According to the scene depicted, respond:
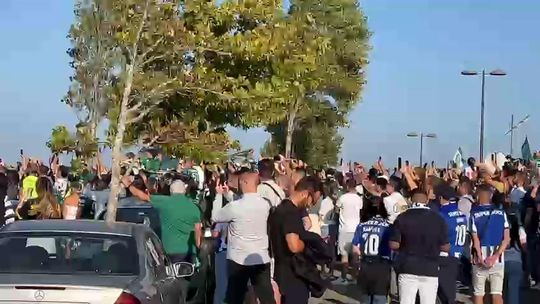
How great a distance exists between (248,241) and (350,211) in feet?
20.7

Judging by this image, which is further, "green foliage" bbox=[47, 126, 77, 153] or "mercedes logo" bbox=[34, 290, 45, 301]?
"green foliage" bbox=[47, 126, 77, 153]

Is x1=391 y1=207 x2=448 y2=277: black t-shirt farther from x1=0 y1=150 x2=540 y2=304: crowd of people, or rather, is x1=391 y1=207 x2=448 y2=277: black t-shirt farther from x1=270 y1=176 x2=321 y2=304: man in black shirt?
x1=270 y1=176 x2=321 y2=304: man in black shirt

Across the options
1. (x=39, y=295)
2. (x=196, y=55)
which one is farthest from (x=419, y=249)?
(x=196, y=55)

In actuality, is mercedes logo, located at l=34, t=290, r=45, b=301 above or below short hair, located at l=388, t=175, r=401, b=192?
below

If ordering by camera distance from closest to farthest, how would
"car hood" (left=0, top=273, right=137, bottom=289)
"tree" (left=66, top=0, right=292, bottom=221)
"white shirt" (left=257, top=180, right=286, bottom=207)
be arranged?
"car hood" (left=0, top=273, right=137, bottom=289) < "white shirt" (left=257, top=180, right=286, bottom=207) < "tree" (left=66, top=0, right=292, bottom=221)

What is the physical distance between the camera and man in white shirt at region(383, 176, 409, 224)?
1172cm

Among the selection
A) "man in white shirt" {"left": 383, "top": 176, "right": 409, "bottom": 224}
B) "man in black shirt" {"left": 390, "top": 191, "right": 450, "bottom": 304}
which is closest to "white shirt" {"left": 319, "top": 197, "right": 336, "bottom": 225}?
"man in white shirt" {"left": 383, "top": 176, "right": 409, "bottom": 224}

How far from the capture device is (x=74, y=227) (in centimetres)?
776

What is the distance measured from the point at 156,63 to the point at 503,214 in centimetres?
730

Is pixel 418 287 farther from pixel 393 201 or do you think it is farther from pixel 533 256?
pixel 533 256

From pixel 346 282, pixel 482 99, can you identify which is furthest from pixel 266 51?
pixel 482 99

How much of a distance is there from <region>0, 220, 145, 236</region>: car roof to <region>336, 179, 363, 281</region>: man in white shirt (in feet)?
26.3

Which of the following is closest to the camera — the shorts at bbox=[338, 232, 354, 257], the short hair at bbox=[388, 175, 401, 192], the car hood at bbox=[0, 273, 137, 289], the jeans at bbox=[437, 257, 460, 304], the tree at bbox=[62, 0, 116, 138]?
the car hood at bbox=[0, 273, 137, 289]

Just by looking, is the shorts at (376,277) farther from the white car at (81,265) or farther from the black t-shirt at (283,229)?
the white car at (81,265)
